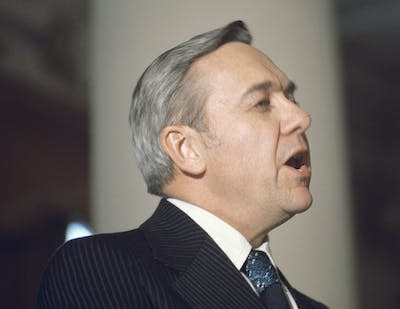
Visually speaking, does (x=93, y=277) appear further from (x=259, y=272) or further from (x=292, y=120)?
(x=292, y=120)

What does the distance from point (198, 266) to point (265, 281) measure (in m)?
0.14

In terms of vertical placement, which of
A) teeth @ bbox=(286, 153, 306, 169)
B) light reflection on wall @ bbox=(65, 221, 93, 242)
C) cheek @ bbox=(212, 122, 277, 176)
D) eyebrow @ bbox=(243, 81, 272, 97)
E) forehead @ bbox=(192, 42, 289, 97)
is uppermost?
forehead @ bbox=(192, 42, 289, 97)

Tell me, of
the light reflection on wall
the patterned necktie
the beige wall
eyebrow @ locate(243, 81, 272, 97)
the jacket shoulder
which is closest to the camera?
the jacket shoulder

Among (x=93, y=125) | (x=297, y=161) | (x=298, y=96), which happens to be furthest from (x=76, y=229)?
(x=297, y=161)

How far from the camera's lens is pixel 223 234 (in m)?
0.99

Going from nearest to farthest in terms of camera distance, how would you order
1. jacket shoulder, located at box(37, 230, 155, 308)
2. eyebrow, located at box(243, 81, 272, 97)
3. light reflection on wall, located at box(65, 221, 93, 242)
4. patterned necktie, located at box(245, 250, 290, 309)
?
jacket shoulder, located at box(37, 230, 155, 308) < patterned necktie, located at box(245, 250, 290, 309) < eyebrow, located at box(243, 81, 272, 97) < light reflection on wall, located at box(65, 221, 93, 242)

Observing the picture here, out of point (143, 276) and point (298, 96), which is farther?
point (298, 96)

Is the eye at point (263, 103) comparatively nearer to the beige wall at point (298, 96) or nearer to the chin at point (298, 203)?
the chin at point (298, 203)

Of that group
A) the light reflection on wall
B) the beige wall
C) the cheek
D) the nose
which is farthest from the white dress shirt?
the light reflection on wall

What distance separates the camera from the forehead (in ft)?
3.44

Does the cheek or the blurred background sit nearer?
the cheek

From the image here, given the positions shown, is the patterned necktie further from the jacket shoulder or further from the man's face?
the jacket shoulder

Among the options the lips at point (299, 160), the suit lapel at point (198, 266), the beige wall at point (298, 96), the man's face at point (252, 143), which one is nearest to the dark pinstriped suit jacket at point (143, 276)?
the suit lapel at point (198, 266)

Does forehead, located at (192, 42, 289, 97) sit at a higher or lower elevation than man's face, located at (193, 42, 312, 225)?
higher
